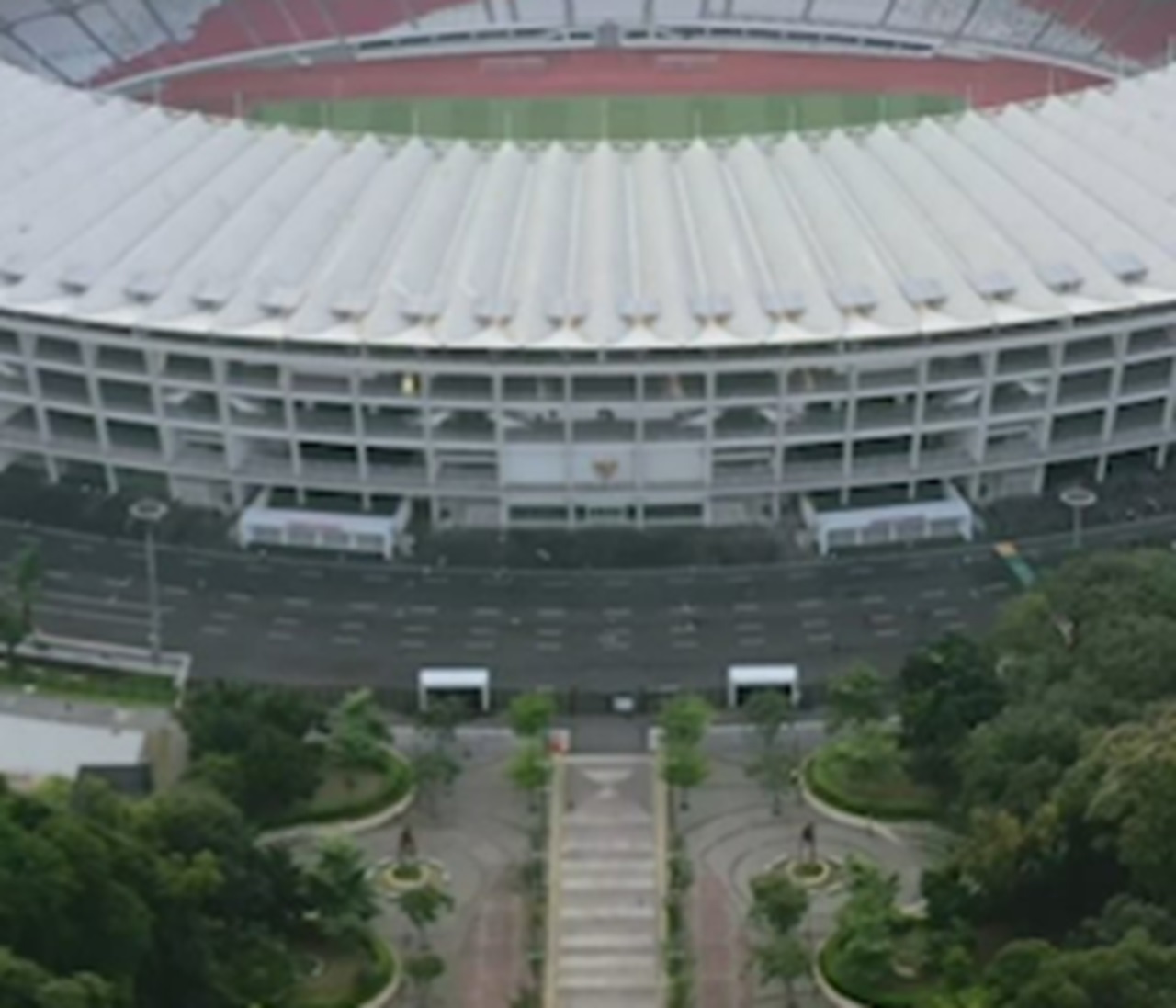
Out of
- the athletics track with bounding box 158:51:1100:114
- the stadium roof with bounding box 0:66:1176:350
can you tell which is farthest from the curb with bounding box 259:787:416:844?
the athletics track with bounding box 158:51:1100:114

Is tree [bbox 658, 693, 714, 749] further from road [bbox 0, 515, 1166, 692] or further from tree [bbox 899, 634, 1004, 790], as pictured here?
road [bbox 0, 515, 1166, 692]

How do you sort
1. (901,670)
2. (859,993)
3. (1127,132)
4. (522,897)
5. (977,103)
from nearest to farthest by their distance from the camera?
(859,993), (522,897), (901,670), (1127,132), (977,103)

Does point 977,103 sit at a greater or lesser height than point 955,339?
lesser

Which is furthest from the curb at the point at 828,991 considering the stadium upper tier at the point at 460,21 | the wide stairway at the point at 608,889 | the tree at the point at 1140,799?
the stadium upper tier at the point at 460,21

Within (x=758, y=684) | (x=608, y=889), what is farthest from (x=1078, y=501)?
(x=608, y=889)

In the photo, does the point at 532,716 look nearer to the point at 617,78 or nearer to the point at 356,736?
the point at 356,736

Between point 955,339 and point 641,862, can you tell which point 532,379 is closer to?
point 955,339

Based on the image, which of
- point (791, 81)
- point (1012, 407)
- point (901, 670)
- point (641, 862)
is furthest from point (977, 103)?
point (641, 862)
